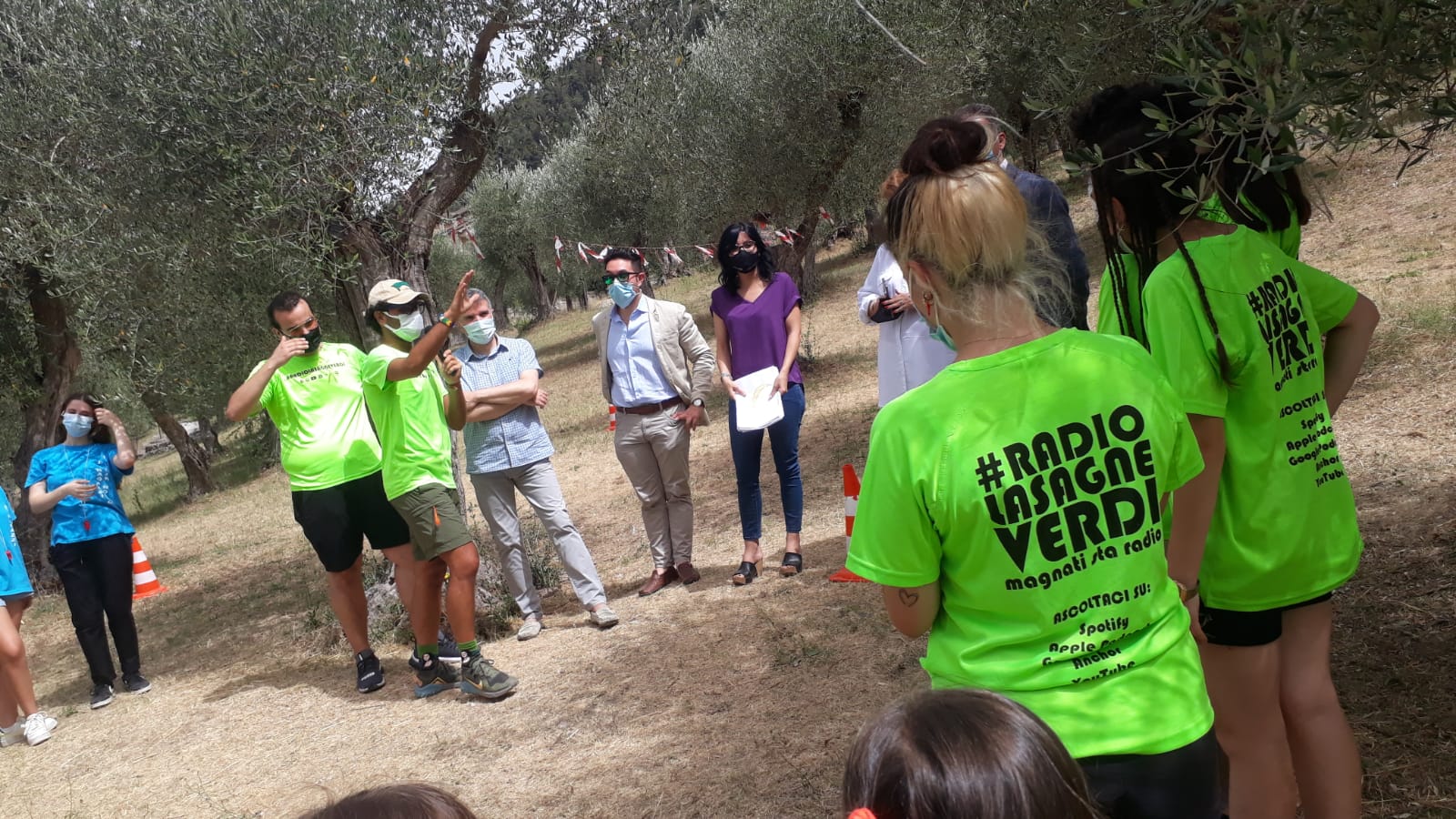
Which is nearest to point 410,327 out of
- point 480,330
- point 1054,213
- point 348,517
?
point 480,330

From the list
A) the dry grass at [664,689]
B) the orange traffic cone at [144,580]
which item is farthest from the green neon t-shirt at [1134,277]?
the orange traffic cone at [144,580]

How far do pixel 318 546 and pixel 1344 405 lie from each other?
21.2ft

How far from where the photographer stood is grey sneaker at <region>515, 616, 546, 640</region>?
21.4 feet

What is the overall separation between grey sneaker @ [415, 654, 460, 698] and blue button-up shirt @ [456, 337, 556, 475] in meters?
1.06

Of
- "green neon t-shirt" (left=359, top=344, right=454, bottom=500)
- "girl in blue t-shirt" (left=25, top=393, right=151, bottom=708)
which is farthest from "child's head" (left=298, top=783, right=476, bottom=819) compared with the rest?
"girl in blue t-shirt" (left=25, top=393, right=151, bottom=708)

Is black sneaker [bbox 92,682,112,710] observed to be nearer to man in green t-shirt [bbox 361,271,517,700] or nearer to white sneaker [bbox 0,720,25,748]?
white sneaker [bbox 0,720,25,748]

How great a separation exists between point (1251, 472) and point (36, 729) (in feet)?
22.4

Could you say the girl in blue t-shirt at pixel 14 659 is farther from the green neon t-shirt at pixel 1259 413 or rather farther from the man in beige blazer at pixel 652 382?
the green neon t-shirt at pixel 1259 413

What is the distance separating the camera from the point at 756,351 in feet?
20.4

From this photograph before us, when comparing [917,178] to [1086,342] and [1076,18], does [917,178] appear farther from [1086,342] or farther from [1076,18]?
[1076,18]

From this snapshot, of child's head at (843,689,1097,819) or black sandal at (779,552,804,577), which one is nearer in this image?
child's head at (843,689,1097,819)

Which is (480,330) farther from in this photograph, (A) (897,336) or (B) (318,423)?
(A) (897,336)

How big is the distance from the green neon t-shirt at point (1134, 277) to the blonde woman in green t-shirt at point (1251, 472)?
0.03 m

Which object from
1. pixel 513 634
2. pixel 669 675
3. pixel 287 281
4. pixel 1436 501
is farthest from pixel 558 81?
pixel 1436 501
